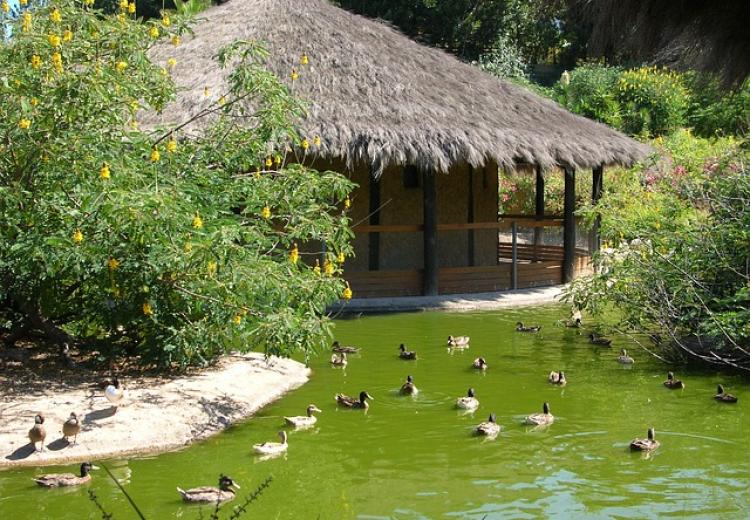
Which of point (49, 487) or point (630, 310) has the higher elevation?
point (630, 310)

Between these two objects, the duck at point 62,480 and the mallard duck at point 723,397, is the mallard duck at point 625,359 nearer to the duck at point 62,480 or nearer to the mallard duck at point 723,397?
the mallard duck at point 723,397

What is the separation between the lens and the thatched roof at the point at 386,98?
16.5 meters

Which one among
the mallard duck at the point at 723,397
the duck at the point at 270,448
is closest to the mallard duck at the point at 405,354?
the mallard duck at the point at 723,397

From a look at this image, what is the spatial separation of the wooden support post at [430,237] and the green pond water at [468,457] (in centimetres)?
538

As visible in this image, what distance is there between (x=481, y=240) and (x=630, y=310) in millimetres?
8201

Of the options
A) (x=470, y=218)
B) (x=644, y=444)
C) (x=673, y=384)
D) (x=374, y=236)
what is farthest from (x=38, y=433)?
(x=470, y=218)

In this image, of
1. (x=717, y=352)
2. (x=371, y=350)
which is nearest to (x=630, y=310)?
(x=717, y=352)

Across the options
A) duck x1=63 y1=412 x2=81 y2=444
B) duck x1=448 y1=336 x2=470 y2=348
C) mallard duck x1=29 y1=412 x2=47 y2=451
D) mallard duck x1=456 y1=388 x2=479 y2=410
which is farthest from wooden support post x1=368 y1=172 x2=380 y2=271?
mallard duck x1=29 y1=412 x2=47 y2=451

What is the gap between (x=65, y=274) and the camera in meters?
10.2

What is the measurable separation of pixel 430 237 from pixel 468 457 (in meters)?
9.54

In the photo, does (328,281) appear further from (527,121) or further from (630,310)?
(527,121)

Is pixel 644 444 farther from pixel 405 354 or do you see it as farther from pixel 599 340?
pixel 599 340

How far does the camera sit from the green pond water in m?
7.45

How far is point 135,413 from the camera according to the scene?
9.27 metres
